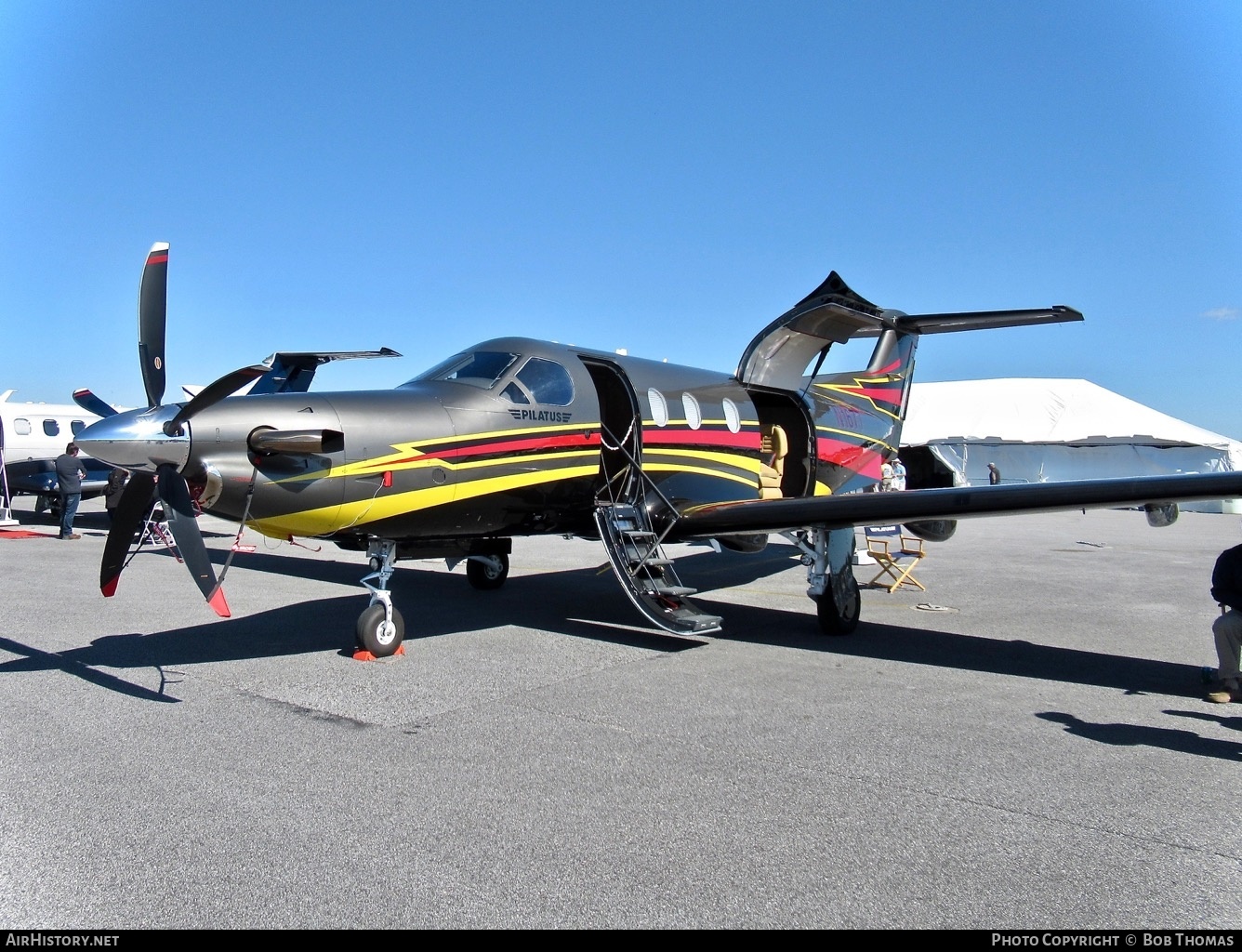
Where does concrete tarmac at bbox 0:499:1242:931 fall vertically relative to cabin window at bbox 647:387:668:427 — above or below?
below

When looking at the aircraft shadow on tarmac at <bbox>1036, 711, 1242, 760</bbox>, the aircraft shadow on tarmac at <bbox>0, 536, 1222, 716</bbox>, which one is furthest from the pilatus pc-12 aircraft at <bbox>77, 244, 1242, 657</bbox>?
the aircraft shadow on tarmac at <bbox>1036, 711, 1242, 760</bbox>

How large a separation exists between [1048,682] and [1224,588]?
1520 millimetres

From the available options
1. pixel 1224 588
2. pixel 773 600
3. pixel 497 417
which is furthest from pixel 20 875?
pixel 773 600

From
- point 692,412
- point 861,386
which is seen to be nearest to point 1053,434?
point 861,386

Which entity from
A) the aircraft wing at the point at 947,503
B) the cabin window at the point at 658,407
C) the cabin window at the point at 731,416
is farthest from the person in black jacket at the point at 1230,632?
the cabin window at the point at 731,416

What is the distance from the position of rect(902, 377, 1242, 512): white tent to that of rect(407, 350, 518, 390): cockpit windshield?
1101 inches

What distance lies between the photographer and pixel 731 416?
38.4 feet

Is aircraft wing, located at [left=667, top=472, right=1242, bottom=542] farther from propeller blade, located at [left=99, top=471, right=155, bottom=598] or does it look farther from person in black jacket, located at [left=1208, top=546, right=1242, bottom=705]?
propeller blade, located at [left=99, top=471, right=155, bottom=598]

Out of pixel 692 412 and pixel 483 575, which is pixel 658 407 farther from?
pixel 483 575

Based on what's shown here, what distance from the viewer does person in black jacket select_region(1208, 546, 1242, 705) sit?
23.2 feet

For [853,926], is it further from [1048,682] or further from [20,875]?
[1048,682]

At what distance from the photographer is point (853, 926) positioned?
3.55m

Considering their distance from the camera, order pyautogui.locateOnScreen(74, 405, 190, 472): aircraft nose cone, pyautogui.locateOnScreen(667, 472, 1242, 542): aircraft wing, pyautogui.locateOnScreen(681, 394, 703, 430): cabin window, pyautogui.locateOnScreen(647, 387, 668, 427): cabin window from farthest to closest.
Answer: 1. pyautogui.locateOnScreen(681, 394, 703, 430): cabin window
2. pyautogui.locateOnScreen(647, 387, 668, 427): cabin window
3. pyautogui.locateOnScreen(667, 472, 1242, 542): aircraft wing
4. pyautogui.locateOnScreen(74, 405, 190, 472): aircraft nose cone

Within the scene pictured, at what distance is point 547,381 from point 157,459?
152 inches
